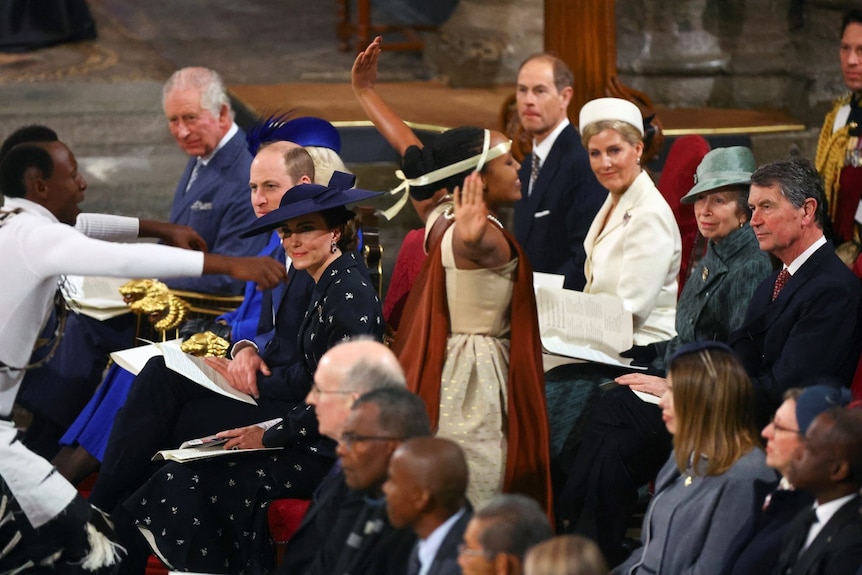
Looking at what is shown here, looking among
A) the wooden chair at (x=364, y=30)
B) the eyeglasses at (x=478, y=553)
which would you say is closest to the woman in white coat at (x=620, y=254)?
the eyeglasses at (x=478, y=553)

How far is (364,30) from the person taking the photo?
368 inches

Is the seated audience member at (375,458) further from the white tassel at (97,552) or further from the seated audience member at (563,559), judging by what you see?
the white tassel at (97,552)

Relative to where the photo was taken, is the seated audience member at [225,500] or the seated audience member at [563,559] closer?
the seated audience member at [563,559]

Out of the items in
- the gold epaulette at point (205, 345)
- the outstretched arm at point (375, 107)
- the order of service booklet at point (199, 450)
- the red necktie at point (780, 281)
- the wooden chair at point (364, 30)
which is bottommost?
the order of service booklet at point (199, 450)

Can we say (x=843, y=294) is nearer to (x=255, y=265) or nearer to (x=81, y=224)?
(x=255, y=265)

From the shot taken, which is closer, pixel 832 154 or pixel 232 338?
pixel 232 338

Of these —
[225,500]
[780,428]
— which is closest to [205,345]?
[225,500]

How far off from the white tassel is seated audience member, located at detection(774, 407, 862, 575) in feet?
6.00

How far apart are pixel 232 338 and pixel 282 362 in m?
0.63

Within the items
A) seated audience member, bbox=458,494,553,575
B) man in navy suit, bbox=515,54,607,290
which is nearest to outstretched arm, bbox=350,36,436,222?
man in navy suit, bbox=515,54,607,290

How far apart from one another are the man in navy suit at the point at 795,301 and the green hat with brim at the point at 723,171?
389 millimetres

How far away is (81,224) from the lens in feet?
16.2

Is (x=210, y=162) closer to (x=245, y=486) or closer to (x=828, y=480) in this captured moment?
(x=245, y=486)

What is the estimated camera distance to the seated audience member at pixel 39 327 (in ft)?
12.6
